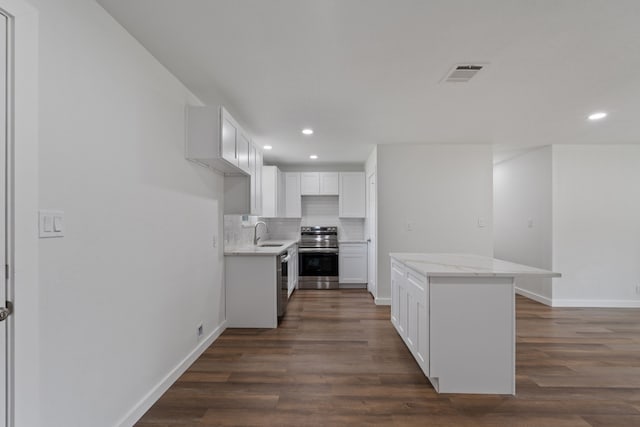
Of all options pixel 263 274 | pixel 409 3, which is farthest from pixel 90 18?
pixel 263 274

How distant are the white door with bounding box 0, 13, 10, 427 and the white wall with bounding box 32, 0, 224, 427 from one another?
137 millimetres

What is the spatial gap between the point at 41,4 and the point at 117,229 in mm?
1080

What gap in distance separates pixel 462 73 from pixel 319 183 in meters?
3.80

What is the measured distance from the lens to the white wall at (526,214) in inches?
Answer: 180

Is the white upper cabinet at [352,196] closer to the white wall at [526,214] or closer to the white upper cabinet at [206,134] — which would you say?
the white wall at [526,214]

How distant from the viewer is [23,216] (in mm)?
1184

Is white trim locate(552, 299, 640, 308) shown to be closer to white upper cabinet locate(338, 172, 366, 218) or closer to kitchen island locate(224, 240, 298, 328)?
white upper cabinet locate(338, 172, 366, 218)

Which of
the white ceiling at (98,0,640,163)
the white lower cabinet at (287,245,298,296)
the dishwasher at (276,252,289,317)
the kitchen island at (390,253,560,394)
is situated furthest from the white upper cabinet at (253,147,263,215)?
the kitchen island at (390,253,560,394)

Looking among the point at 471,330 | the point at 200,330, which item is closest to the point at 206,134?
the point at 200,330

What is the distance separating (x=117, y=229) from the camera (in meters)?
1.72

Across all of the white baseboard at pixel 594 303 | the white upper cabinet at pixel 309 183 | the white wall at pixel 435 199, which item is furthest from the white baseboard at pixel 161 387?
the white baseboard at pixel 594 303

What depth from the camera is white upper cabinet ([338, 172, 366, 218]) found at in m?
5.84

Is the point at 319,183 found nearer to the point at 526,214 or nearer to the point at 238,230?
the point at 238,230

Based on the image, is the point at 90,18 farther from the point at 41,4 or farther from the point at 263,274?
the point at 263,274
